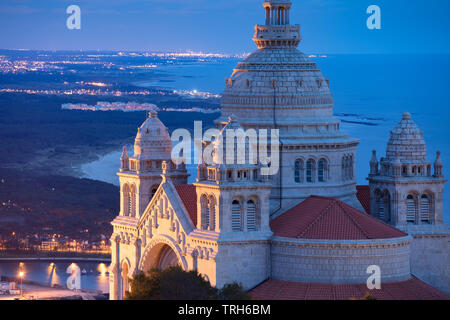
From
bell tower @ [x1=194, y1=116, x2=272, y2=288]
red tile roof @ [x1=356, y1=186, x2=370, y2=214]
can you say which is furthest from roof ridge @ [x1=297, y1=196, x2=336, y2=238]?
red tile roof @ [x1=356, y1=186, x2=370, y2=214]

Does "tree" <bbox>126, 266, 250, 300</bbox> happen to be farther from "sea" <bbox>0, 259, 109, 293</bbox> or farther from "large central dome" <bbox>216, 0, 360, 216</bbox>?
"sea" <bbox>0, 259, 109, 293</bbox>

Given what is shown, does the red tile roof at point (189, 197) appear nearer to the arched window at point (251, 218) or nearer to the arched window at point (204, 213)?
the arched window at point (204, 213)

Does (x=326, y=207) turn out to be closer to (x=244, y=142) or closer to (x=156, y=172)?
(x=244, y=142)

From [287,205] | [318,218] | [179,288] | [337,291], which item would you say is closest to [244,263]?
[318,218]

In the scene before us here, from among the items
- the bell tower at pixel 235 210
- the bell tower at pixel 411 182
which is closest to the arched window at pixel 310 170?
the bell tower at pixel 411 182
